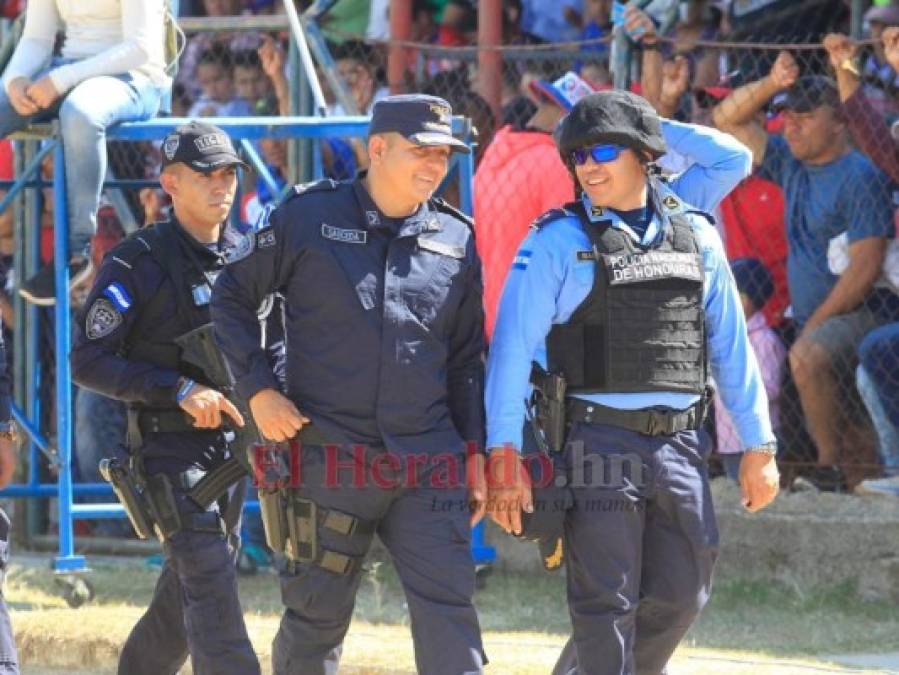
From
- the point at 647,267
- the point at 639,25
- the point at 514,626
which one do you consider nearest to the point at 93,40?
the point at 639,25

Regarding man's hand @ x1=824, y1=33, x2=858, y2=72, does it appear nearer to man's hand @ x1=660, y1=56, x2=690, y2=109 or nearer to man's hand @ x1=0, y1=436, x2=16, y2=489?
man's hand @ x1=660, y1=56, x2=690, y2=109

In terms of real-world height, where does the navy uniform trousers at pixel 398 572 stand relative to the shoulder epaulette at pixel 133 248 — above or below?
below

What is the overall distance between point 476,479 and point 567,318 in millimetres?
547

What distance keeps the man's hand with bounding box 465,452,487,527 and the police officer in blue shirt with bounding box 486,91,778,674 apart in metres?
0.05

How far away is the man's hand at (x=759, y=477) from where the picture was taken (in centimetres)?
538

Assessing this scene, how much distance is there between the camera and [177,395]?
5965 mm

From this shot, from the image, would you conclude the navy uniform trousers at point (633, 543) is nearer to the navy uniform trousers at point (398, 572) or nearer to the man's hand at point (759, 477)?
the man's hand at point (759, 477)

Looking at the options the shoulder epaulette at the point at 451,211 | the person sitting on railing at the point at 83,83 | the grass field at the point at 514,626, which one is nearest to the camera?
the shoulder epaulette at the point at 451,211

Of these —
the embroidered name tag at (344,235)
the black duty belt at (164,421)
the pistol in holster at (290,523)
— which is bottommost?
Result: the pistol in holster at (290,523)

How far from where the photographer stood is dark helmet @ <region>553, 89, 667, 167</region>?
5.20m

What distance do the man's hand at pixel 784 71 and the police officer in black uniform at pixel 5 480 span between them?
4115mm

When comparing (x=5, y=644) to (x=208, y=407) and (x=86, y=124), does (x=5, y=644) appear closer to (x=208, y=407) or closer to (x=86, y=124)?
(x=208, y=407)

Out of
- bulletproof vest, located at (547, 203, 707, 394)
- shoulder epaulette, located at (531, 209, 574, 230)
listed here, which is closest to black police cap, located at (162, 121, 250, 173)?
shoulder epaulette, located at (531, 209, 574, 230)

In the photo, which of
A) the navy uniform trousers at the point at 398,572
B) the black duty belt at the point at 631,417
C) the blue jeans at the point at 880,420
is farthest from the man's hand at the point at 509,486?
the blue jeans at the point at 880,420
